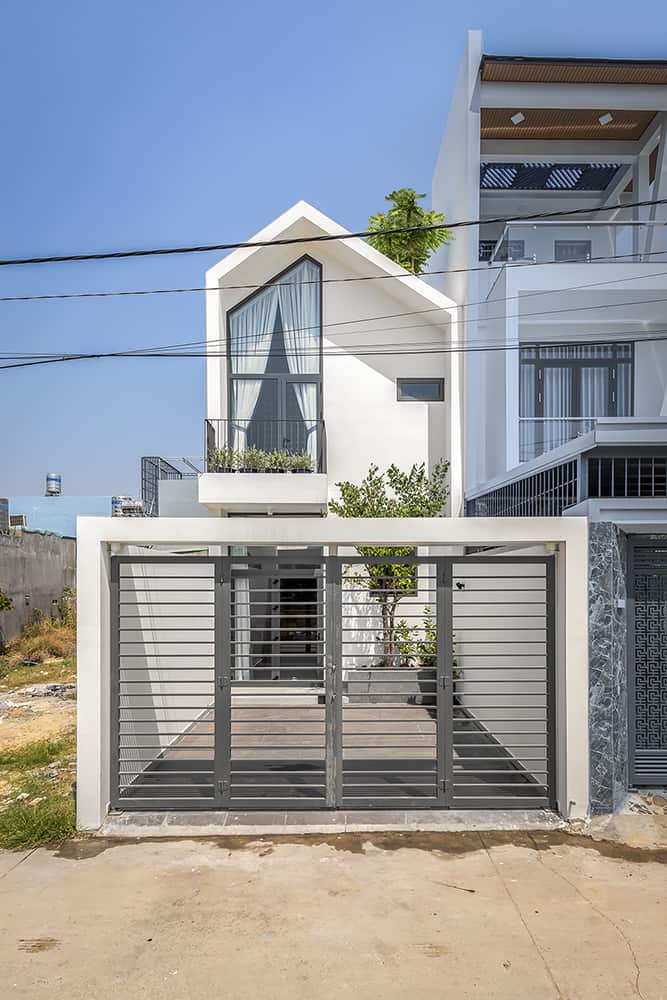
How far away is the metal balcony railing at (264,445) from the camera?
13.2 metres

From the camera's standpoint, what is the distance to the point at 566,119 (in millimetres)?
15617

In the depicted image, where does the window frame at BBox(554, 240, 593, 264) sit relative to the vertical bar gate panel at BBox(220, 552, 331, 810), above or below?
above

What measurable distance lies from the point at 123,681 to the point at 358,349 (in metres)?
9.47

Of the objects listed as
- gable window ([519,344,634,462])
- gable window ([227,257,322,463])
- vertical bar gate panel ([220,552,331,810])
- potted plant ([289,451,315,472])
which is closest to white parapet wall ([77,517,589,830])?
vertical bar gate panel ([220,552,331,810])

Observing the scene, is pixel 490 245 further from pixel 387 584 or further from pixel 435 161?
pixel 387 584

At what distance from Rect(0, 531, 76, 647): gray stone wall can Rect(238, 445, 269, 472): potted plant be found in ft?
22.2

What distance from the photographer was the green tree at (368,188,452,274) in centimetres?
1678

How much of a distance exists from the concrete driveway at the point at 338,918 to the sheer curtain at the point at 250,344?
9.76 metres

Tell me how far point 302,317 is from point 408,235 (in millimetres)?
4027

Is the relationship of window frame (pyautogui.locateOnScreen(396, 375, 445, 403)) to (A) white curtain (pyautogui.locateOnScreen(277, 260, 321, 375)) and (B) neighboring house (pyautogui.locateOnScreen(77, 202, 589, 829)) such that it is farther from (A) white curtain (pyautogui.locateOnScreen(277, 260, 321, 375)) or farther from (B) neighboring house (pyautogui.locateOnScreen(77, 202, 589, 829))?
(A) white curtain (pyautogui.locateOnScreen(277, 260, 321, 375))

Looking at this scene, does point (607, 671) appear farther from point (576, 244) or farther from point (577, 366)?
point (576, 244)

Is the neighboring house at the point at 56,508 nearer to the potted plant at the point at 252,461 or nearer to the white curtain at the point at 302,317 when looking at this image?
the white curtain at the point at 302,317

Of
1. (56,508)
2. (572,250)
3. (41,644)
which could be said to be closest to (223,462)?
(41,644)

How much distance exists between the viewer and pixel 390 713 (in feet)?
36.4
